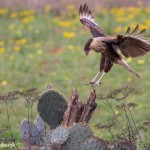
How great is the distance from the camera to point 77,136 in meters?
5.45

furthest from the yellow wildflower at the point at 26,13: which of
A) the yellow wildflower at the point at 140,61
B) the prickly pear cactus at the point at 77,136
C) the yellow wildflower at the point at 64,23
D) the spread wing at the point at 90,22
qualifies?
the prickly pear cactus at the point at 77,136

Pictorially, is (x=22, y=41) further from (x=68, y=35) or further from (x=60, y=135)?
(x=60, y=135)

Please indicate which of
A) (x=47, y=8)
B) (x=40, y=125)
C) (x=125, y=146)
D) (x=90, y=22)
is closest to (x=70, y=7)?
(x=47, y=8)

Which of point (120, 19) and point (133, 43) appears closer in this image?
point (133, 43)

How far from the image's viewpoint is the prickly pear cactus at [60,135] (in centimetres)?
537

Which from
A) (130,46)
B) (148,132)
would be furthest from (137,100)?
(130,46)

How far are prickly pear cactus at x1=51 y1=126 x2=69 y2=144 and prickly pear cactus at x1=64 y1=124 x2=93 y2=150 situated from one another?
0.06m

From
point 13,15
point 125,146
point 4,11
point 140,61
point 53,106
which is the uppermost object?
point 4,11

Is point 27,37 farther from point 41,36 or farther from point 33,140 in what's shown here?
point 33,140

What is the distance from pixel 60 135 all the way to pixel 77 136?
171 millimetres

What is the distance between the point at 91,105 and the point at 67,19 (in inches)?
448

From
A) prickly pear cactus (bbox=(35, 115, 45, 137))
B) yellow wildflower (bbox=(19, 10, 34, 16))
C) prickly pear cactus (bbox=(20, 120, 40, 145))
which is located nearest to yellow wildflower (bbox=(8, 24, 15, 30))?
yellow wildflower (bbox=(19, 10, 34, 16))

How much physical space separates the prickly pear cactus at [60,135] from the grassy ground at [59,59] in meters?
2.36

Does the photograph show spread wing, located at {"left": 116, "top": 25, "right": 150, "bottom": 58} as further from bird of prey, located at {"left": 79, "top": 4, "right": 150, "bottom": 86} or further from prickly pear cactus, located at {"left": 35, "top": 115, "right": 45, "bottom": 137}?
prickly pear cactus, located at {"left": 35, "top": 115, "right": 45, "bottom": 137}
